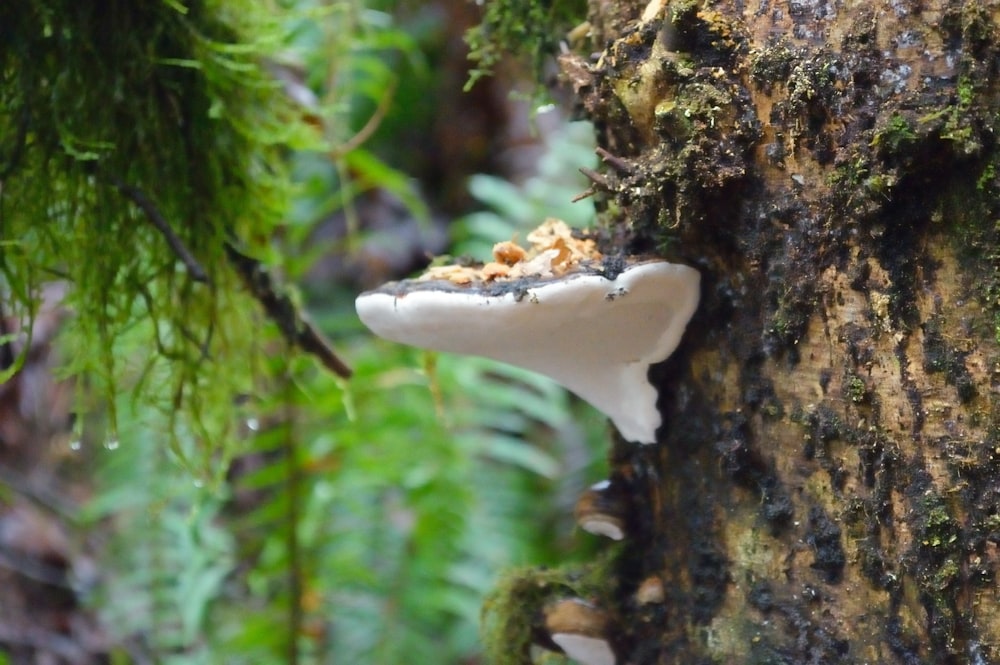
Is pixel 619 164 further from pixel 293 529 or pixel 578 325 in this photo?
pixel 293 529

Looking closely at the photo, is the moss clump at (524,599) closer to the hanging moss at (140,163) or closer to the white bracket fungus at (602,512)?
the white bracket fungus at (602,512)

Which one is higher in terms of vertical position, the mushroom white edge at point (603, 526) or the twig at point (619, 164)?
the twig at point (619, 164)

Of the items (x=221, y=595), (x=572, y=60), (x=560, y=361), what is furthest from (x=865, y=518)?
(x=221, y=595)

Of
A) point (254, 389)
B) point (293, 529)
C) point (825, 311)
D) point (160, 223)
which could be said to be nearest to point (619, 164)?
point (825, 311)

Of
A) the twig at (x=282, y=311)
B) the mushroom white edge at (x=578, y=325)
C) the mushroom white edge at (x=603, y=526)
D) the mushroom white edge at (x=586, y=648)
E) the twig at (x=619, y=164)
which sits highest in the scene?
the twig at (x=282, y=311)

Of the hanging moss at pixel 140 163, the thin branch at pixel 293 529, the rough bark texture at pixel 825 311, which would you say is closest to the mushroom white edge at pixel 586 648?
the rough bark texture at pixel 825 311
